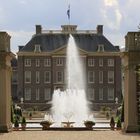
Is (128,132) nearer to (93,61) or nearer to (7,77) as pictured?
(7,77)

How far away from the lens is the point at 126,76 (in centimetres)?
3356

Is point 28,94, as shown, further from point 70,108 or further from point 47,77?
point 70,108

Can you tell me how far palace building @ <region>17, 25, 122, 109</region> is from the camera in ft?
327

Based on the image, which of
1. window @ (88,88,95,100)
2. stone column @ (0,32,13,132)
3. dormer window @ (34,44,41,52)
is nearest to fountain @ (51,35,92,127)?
stone column @ (0,32,13,132)

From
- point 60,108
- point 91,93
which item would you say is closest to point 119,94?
point 91,93

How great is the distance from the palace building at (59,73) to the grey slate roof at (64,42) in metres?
0.17

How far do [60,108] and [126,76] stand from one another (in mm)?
23462

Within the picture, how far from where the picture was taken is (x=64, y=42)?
10225 centimetres

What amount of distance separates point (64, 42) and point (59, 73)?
5908 millimetres

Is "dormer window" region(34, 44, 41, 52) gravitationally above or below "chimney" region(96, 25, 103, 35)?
below

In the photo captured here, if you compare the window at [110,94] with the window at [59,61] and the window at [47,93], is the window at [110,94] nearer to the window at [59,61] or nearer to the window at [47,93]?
the window at [59,61]

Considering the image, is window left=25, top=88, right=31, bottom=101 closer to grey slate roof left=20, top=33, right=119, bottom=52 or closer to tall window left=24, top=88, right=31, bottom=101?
tall window left=24, top=88, right=31, bottom=101

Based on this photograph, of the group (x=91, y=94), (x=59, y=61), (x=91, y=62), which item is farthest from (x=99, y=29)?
(x=91, y=94)

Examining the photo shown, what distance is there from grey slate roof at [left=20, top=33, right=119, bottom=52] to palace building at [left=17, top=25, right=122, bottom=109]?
0.57 ft
